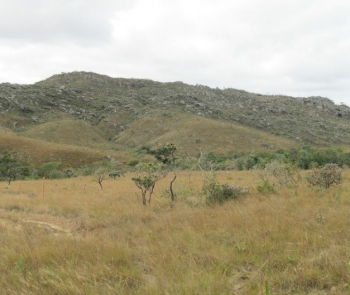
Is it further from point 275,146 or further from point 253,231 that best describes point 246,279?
point 275,146

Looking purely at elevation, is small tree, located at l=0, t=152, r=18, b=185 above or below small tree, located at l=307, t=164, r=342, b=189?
below

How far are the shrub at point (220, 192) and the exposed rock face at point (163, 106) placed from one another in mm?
56771

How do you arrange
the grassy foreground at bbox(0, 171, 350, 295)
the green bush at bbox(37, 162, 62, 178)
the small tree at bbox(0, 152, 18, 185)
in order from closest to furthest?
the grassy foreground at bbox(0, 171, 350, 295)
the small tree at bbox(0, 152, 18, 185)
the green bush at bbox(37, 162, 62, 178)

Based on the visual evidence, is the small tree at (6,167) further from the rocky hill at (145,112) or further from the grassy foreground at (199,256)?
the rocky hill at (145,112)

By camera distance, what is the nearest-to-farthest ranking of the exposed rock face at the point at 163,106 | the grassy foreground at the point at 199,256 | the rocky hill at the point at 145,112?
the grassy foreground at the point at 199,256, the rocky hill at the point at 145,112, the exposed rock face at the point at 163,106

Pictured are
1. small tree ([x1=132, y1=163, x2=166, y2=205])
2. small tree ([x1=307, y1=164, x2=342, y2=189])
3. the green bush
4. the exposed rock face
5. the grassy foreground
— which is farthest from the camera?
the exposed rock face

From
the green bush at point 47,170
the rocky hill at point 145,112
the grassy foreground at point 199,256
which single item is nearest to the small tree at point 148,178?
the grassy foreground at point 199,256

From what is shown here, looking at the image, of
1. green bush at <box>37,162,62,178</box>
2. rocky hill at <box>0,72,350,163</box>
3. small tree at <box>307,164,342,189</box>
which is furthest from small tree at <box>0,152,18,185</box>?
rocky hill at <box>0,72,350,163</box>

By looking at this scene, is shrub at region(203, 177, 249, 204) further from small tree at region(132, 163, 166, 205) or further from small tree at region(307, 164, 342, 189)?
small tree at region(307, 164, 342, 189)

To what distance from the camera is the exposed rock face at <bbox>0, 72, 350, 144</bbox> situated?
2795 inches

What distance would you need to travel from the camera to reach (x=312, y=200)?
782cm

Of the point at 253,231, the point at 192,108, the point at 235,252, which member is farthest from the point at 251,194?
the point at 192,108

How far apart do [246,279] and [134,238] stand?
2.34 m

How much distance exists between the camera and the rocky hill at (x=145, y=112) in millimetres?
64562
